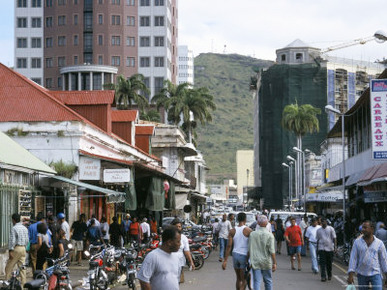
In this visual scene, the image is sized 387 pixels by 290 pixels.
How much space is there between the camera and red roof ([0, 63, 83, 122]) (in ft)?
94.6

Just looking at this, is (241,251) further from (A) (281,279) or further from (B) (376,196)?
(B) (376,196)

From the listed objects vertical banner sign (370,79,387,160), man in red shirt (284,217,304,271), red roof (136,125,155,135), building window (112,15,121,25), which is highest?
building window (112,15,121,25)

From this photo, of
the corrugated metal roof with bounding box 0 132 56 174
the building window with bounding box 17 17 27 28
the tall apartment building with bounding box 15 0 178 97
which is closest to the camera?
the corrugated metal roof with bounding box 0 132 56 174

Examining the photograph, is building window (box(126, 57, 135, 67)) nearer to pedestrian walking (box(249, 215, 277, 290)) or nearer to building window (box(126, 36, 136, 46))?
building window (box(126, 36, 136, 46))

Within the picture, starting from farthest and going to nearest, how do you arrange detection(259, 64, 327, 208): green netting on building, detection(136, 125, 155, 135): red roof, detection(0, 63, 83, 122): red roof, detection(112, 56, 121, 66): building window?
detection(259, 64, 327, 208): green netting on building < detection(112, 56, 121, 66): building window < detection(136, 125, 155, 135): red roof < detection(0, 63, 83, 122): red roof

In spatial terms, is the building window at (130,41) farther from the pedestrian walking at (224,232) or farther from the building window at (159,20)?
the pedestrian walking at (224,232)

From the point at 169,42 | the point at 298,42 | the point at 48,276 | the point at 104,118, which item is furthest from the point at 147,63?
the point at 48,276

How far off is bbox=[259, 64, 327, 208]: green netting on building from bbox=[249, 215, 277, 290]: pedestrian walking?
308ft

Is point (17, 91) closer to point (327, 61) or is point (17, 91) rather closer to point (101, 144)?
point (101, 144)

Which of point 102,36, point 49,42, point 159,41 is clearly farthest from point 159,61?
point 49,42

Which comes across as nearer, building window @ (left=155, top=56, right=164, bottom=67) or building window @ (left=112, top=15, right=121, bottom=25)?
building window @ (left=112, top=15, right=121, bottom=25)

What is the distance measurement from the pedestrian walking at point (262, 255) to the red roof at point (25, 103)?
14.8 m

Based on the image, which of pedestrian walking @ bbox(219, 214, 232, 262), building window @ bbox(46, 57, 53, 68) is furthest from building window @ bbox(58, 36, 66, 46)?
pedestrian walking @ bbox(219, 214, 232, 262)

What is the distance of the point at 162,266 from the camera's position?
8.23 meters
